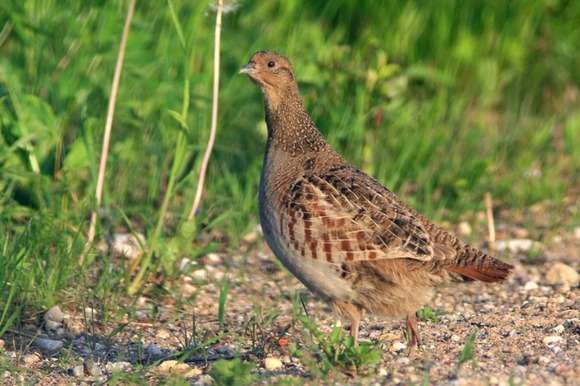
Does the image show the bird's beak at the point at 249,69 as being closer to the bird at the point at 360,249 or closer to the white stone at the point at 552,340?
the bird at the point at 360,249

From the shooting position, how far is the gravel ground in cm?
464

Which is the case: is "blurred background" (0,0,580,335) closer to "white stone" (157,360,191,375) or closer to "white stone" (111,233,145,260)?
"white stone" (111,233,145,260)

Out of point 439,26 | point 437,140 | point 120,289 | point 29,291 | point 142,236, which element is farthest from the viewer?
point 439,26

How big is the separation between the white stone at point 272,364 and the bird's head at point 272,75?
1.40 meters

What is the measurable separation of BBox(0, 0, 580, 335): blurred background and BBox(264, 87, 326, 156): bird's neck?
48 centimetres

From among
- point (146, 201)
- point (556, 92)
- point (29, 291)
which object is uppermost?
point (556, 92)

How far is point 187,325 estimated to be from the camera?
571 centimetres

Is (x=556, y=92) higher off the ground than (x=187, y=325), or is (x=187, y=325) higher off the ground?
(x=556, y=92)

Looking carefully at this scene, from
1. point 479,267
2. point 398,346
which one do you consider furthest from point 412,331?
point 479,267

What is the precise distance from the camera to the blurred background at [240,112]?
608 cm

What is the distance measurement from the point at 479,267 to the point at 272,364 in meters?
1.02

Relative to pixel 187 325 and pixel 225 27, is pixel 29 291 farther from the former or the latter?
pixel 225 27

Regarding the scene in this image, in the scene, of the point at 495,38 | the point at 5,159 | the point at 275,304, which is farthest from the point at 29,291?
the point at 495,38

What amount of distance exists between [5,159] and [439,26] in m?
3.76
